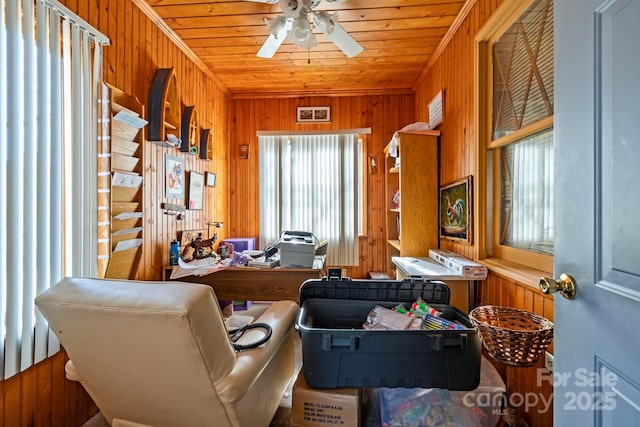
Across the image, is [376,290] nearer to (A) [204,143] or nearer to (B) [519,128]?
(B) [519,128]

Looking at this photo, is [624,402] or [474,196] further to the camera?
[474,196]

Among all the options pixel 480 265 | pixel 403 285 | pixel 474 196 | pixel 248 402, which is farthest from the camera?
pixel 474 196

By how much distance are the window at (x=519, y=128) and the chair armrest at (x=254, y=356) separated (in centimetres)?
132

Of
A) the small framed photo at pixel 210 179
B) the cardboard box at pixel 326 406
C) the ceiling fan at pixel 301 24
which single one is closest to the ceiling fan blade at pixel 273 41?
the ceiling fan at pixel 301 24

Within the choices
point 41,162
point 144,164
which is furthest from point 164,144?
point 41,162

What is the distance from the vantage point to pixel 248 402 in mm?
1151

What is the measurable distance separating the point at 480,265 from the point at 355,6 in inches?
77.8

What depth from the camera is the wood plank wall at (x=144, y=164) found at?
1354 mm

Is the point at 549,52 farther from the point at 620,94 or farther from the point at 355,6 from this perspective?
the point at 355,6

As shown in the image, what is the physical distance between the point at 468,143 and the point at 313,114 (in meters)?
2.06

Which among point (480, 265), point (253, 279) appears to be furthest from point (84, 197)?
point (480, 265)

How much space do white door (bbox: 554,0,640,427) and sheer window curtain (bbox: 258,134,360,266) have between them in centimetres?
272

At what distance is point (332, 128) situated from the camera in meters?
3.58

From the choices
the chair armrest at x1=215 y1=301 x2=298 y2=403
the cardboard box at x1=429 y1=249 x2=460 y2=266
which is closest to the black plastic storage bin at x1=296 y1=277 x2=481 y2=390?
the chair armrest at x1=215 y1=301 x2=298 y2=403
